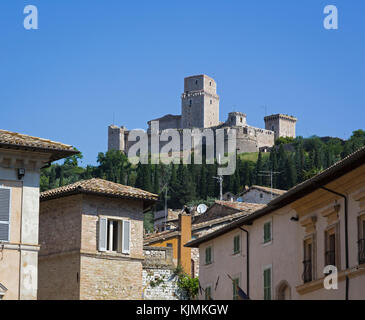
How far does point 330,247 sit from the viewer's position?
28094mm

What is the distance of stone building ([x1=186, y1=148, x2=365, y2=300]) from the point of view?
25.9m

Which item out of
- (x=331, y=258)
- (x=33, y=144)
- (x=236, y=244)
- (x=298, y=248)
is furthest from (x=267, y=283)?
(x=33, y=144)

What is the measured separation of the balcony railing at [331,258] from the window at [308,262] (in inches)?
57.9

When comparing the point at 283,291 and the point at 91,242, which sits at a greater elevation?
the point at 91,242

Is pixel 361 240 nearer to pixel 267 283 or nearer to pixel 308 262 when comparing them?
pixel 308 262

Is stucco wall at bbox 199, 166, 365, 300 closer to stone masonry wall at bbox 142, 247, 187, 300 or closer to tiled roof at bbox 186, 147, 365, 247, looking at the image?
tiled roof at bbox 186, 147, 365, 247

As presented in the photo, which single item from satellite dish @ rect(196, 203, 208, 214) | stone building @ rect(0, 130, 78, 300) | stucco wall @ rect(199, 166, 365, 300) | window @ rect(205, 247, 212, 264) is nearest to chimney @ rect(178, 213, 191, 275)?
window @ rect(205, 247, 212, 264)

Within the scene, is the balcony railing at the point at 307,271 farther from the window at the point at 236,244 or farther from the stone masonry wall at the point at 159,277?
the stone masonry wall at the point at 159,277

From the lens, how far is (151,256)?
41.2 m

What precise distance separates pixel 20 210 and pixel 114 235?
927 centimetres

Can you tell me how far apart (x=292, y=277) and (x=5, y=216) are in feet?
33.4

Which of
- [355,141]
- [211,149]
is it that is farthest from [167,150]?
[355,141]

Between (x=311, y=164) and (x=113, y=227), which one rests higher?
(x=311, y=164)

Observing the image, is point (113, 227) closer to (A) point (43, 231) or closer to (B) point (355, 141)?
(A) point (43, 231)
